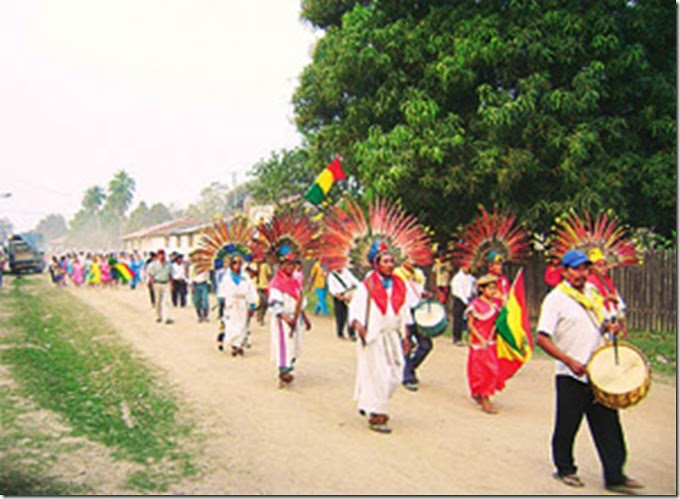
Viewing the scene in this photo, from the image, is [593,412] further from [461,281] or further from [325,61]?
[325,61]

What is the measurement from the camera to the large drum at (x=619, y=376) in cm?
463

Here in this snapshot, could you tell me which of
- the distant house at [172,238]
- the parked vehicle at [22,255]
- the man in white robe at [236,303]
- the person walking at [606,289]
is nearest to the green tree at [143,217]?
the distant house at [172,238]

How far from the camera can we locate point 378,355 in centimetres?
651

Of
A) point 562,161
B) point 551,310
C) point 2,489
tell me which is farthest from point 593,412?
point 562,161

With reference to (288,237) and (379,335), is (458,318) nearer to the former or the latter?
(288,237)

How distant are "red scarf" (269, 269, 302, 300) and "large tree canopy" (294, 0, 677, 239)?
437 centimetres

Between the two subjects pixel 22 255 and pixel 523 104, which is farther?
pixel 22 255

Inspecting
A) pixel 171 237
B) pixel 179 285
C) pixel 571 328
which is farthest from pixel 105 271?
pixel 571 328

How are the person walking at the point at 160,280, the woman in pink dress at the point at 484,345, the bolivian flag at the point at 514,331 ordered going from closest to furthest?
the bolivian flag at the point at 514,331 → the woman in pink dress at the point at 484,345 → the person walking at the point at 160,280

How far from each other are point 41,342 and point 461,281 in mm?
8212

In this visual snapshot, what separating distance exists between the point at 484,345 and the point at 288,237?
3.17 metres

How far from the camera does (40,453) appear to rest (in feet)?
18.5

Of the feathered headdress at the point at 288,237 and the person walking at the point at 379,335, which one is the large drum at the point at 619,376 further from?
the feathered headdress at the point at 288,237

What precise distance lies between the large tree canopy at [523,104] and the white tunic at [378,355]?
6.04 metres
